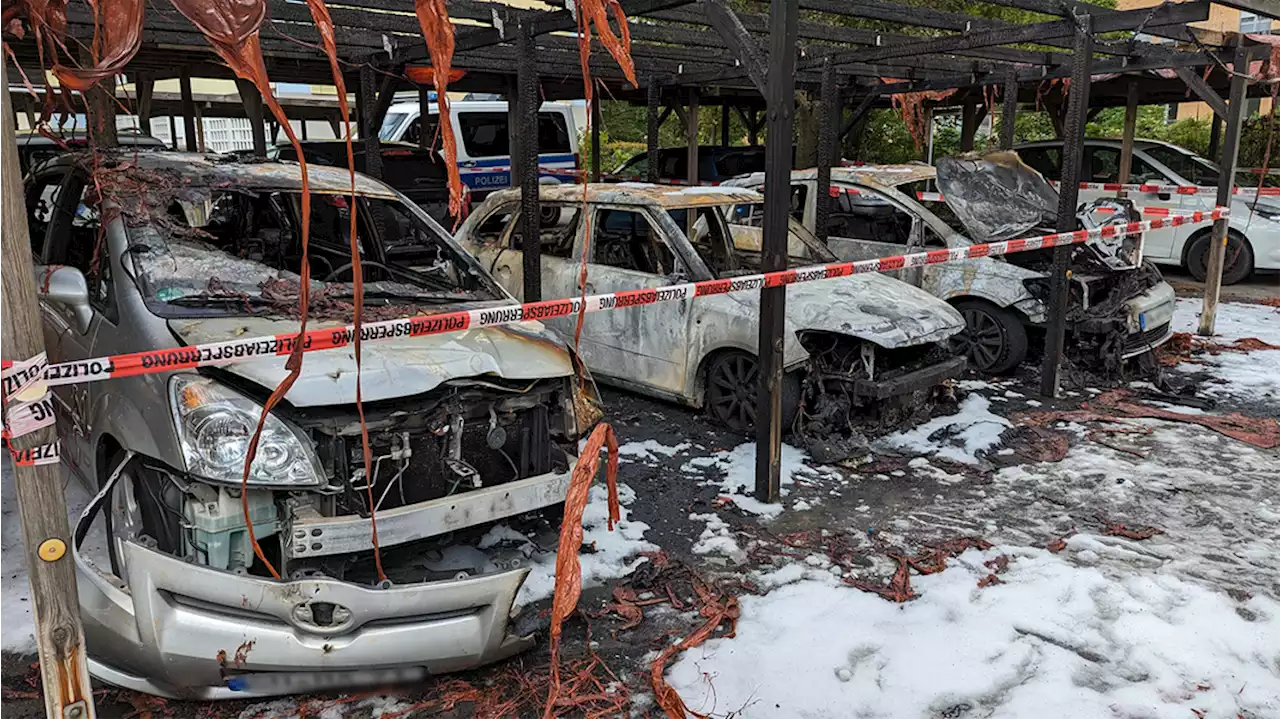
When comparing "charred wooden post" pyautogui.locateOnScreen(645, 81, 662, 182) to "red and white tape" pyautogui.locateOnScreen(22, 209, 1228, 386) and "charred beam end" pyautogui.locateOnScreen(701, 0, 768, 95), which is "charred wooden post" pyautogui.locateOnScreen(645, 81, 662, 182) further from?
"charred beam end" pyautogui.locateOnScreen(701, 0, 768, 95)

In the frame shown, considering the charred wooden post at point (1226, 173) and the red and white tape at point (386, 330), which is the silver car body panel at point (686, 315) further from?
the charred wooden post at point (1226, 173)

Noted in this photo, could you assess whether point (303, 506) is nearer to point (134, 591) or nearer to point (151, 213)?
point (134, 591)

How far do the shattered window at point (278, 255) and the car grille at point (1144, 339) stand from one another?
5486mm

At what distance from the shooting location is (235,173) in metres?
4.44

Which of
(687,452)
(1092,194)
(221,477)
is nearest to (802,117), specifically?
(1092,194)

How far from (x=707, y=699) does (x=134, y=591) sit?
1.86 m

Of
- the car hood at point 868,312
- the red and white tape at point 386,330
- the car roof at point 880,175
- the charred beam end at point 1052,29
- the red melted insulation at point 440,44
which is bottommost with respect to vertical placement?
the car hood at point 868,312

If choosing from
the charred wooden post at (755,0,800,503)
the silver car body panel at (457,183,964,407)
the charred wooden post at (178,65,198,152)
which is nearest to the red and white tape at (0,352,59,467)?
the charred wooden post at (755,0,800,503)

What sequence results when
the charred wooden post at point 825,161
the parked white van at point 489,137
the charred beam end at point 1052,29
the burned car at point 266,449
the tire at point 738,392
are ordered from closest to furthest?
1. the burned car at point 266,449
2. the tire at point 738,392
3. the charred beam end at point 1052,29
4. the charred wooden post at point 825,161
5. the parked white van at point 489,137

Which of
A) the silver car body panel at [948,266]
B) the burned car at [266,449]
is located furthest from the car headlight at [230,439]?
the silver car body panel at [948,266]

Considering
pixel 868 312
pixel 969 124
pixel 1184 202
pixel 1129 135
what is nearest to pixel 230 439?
pixel 868 312

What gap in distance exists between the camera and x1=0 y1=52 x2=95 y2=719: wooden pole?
86.7 inches

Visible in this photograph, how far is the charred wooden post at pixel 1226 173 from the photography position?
26.7ft

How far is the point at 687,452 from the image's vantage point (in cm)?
573
